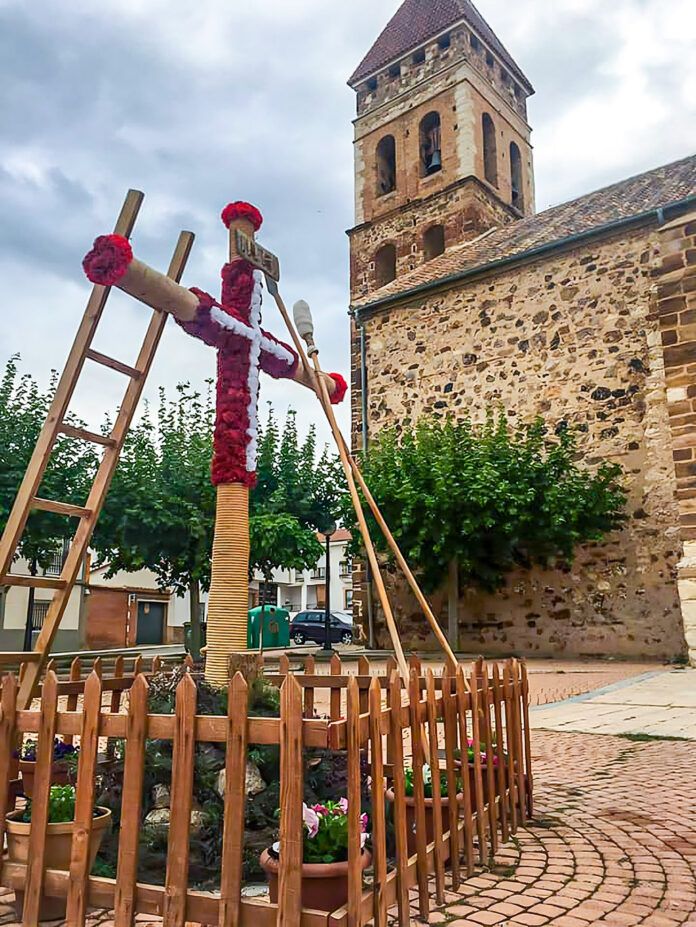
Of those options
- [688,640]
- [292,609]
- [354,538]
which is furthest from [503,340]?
[292,609]

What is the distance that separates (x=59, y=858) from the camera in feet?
8.68

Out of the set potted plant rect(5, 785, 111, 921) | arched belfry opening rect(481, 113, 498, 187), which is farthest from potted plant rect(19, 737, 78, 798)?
arched belfry opening rect(481, 113, 498, 187)

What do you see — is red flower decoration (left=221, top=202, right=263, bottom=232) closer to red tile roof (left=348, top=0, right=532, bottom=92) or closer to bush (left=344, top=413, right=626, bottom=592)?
bush (left=344, top=413, right=626, bottom=592)

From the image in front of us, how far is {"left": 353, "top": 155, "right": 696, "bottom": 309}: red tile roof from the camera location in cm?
Answer: 1477

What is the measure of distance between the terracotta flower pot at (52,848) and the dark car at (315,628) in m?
26.5

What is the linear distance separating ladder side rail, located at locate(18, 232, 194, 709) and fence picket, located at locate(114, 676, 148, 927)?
63.6 inches

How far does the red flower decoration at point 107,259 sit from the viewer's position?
3.61 metres

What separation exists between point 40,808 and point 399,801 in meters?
1.22

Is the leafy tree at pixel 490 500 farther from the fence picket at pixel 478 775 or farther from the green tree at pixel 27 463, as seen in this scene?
the fence picket at pixel 478 775

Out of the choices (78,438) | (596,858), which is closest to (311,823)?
(596,858)

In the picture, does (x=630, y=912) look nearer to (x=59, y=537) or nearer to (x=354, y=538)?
(x=354, y=538)

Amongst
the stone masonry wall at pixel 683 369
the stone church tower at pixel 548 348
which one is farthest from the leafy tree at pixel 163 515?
the stone masonry wall at pixel 683 369

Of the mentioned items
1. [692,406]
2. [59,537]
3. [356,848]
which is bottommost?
[356,848]

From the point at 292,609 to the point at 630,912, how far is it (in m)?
51.6
